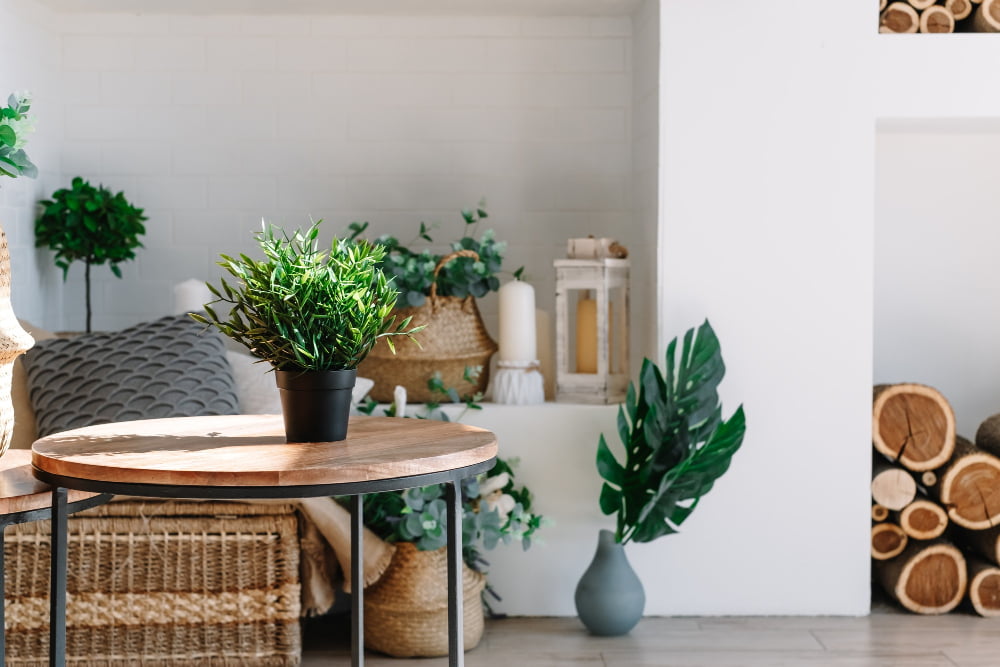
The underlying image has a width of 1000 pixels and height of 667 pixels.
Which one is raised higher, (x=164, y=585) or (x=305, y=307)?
(x=305, y=307)

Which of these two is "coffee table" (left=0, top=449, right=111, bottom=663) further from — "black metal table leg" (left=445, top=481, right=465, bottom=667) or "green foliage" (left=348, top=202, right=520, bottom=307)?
"green foliage" (left=348, top=202, right=520, bottom=307)

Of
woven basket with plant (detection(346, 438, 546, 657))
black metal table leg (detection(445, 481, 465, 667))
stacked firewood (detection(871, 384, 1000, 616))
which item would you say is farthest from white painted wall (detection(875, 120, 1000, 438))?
black metal table leg (detection(445, 481, 465, 667))

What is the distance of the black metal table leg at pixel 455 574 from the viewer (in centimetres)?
162

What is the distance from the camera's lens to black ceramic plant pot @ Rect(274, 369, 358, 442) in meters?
1.64

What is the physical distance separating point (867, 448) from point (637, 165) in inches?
45.6

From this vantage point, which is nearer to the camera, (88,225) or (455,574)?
(455,574)

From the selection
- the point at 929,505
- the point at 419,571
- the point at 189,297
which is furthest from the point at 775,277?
the point at 189,297

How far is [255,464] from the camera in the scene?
1.46 m

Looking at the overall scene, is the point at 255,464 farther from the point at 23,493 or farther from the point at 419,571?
the point at 419,571

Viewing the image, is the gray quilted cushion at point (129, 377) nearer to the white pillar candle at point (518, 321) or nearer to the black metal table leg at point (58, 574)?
the white pillar candle at point (518, 321)

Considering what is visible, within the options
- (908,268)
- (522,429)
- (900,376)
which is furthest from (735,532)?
(908,268)

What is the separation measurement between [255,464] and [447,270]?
71.6 inches

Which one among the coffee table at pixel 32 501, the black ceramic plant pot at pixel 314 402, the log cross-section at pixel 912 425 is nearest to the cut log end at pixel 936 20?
the log cross-section at pixel 912 425

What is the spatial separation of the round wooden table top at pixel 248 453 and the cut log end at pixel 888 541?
1931mm
